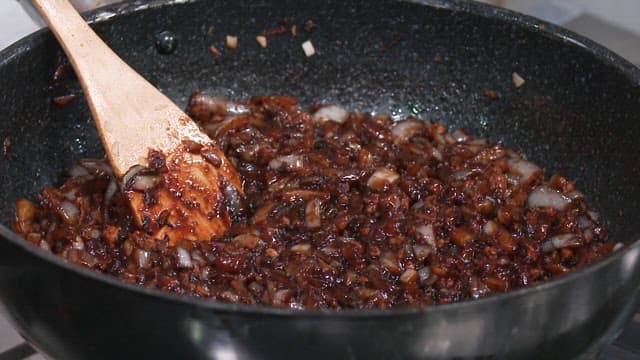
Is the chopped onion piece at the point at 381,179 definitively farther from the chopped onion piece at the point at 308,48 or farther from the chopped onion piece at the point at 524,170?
the chopped onion piece at the point at 308,48

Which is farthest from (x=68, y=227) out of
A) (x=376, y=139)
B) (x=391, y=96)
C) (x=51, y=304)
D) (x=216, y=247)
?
(x=391, y=96)

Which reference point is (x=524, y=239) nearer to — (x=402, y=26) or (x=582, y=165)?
(x=582, y=165)

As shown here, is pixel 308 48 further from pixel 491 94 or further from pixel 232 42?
pixel 491 94

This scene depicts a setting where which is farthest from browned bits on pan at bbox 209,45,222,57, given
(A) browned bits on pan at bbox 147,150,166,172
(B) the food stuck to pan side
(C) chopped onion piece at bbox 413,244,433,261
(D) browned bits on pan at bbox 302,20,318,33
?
(C) chopped onion piece at bbox 413,244,433,261

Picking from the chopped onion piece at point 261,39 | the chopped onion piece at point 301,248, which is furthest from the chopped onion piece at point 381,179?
the chopped onion piece at point 261,39

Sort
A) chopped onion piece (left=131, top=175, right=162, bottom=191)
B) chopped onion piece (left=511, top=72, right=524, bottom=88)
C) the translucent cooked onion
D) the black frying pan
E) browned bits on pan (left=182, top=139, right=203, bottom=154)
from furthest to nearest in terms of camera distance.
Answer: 1. chopped onion piece (left=511, top=72, right=524, bottom=88)
2. the translucent cooked onion
3. browned bits on pan (left=182, top=139, right=203, bottom=154)
4. chopped onion piece (left=131, top=175, right=162, bottom=191)
5. the black frying pan

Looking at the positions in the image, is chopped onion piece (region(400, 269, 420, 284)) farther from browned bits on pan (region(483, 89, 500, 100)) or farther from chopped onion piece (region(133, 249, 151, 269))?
browned bits on pan (region(483, 89, 500, 100))

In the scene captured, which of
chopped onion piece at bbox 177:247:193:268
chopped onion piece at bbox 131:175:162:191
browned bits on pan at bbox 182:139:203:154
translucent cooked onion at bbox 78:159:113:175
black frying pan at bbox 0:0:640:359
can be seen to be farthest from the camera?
translucent cooked onion at bbox 78:159:113:175
